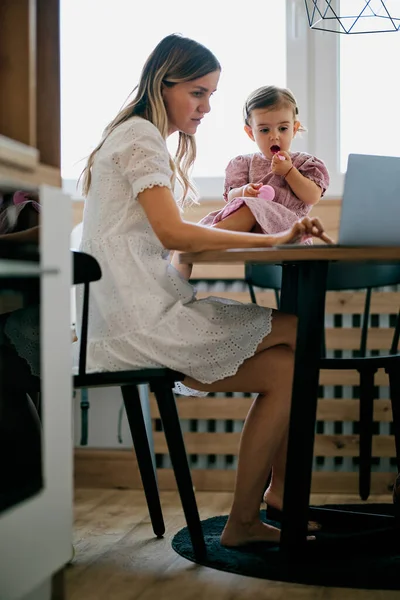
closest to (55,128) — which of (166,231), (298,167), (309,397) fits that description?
(166,231)

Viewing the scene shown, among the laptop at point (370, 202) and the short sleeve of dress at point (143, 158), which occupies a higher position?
the short sleeve of dress at point (143, 158)

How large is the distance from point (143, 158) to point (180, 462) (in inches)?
26.2

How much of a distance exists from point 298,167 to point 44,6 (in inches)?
37.5

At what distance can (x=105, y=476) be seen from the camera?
301 cm

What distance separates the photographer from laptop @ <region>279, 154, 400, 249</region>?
160 cm

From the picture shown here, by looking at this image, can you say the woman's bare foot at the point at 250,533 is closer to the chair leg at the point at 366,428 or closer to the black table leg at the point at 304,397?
the black table leg at the point at 304,397

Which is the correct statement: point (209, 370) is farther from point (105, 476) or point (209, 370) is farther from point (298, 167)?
point (105, 476)

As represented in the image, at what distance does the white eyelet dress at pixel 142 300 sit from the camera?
1829mm

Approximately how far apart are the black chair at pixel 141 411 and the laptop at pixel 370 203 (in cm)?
42

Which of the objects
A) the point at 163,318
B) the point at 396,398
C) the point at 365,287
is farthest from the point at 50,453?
the point at 365,287

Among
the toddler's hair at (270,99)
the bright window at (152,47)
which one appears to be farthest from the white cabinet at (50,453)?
the bright window at (152,47)

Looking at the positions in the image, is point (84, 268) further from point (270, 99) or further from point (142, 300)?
point (270, 99)

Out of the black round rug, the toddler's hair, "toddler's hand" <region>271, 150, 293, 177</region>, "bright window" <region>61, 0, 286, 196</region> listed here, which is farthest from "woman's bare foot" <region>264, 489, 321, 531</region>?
"bright window" <region>61, 0, 286, 196</region>

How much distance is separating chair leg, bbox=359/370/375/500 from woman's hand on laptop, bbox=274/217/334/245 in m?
0.95
